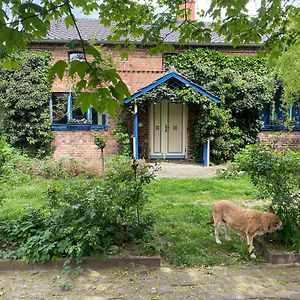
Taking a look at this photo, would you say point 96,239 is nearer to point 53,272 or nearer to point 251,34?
point 53,272

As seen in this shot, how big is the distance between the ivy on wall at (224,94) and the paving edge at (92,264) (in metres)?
10.1

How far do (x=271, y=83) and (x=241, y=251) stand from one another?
12329 mm

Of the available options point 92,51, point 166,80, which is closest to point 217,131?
point 166,80

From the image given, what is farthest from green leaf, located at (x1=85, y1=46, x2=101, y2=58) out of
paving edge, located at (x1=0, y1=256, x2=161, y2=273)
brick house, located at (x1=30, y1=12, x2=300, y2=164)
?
brick house, located at (x1=30, y1=12, x2=300, y2=164)

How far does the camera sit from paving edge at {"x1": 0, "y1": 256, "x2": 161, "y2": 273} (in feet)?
14.1

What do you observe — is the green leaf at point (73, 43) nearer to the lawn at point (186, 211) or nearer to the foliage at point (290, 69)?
the lawn at point (186, 211)

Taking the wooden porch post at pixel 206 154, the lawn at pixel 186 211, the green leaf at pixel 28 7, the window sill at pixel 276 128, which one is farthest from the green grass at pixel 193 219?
the window sill at pixel 276 128

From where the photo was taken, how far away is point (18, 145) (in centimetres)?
1430

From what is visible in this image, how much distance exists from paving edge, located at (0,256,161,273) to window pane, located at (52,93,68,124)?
37.8 feet

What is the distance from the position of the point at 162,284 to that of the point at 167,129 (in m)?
11.9

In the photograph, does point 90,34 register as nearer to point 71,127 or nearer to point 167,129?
point 71,127

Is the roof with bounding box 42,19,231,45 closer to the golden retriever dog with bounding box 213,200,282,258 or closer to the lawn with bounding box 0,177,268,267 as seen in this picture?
the lawn with bounding box 0,177,268,267

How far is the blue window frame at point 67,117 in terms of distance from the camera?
15070mm

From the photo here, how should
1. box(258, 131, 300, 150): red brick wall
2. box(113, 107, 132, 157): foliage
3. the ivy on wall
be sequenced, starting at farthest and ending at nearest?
1. box(258, 131, 300, 150): red brick wall
2. box(113, 107, 132, 157): foliage
3. the ivy on wall
